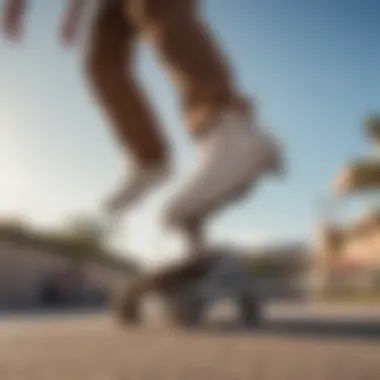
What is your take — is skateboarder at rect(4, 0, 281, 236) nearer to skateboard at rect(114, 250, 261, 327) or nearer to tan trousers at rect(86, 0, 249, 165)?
tan trousers at rect(86, 0, 249, 165)

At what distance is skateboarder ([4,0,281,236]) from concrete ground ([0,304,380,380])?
0.31 meters

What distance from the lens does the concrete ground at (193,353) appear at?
1.03m

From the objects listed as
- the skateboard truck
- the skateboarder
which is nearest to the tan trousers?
the skateboarder

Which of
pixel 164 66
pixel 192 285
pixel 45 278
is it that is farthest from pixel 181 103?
pixel 45 278

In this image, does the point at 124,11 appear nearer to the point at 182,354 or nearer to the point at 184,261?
the point at 184,261

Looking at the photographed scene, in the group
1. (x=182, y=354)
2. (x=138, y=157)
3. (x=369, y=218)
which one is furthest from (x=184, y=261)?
(x=369, y=218)

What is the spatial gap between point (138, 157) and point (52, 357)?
27.4 inches

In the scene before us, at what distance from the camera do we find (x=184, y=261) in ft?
5.92

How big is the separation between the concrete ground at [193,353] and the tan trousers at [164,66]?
484mm

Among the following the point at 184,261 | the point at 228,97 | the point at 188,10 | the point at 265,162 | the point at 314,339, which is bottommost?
the point at 314,339

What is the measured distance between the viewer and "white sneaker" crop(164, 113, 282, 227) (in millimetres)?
1664

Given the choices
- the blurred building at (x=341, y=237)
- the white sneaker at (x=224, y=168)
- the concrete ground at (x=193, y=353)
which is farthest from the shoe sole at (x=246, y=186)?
the blurred building at (x=341, y=237)

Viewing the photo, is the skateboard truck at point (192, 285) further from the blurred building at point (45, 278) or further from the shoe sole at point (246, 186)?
the blurred building at point (45, 278)

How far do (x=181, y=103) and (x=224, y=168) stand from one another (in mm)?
224
